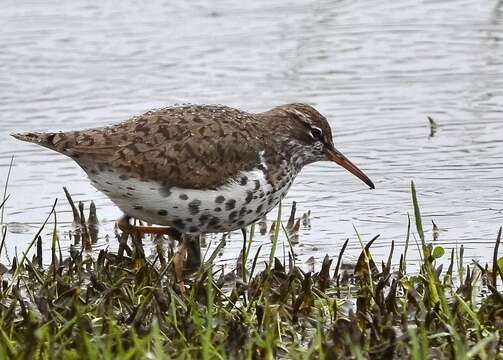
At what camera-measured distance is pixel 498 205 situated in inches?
332

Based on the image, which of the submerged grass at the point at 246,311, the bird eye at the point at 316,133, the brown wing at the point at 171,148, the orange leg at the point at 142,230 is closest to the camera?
the submerged grass at the point at 246,311

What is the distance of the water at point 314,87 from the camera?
8.56 metres

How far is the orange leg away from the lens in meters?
7.47

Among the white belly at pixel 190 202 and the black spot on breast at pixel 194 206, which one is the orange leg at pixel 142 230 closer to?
the white belly at pixel 190 202

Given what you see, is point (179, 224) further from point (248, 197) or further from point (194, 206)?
point (248, 197)

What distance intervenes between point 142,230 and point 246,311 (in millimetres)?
1585

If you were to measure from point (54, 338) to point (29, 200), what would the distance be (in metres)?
3.88

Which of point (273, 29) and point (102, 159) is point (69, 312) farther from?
point (273, 29)

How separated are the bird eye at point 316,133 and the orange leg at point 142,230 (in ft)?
3.85

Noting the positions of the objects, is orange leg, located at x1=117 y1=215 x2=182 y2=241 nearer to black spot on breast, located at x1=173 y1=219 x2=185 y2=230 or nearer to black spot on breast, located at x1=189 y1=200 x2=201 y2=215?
black spot on breast, located at x1=173 y1=219 x2=185 y2=230

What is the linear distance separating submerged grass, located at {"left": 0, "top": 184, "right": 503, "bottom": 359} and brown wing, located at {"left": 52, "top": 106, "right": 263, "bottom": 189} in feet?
1.46

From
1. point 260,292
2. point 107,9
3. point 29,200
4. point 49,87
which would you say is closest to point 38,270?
point 260,292

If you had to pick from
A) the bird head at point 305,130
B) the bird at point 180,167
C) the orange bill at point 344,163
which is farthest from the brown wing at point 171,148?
the orange bill at point 344,163

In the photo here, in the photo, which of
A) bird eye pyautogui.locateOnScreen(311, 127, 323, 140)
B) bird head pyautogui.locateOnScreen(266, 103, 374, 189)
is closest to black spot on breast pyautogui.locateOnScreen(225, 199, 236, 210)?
bird head pyautogui.locateOnScreen(266, 103, 374, 189)
